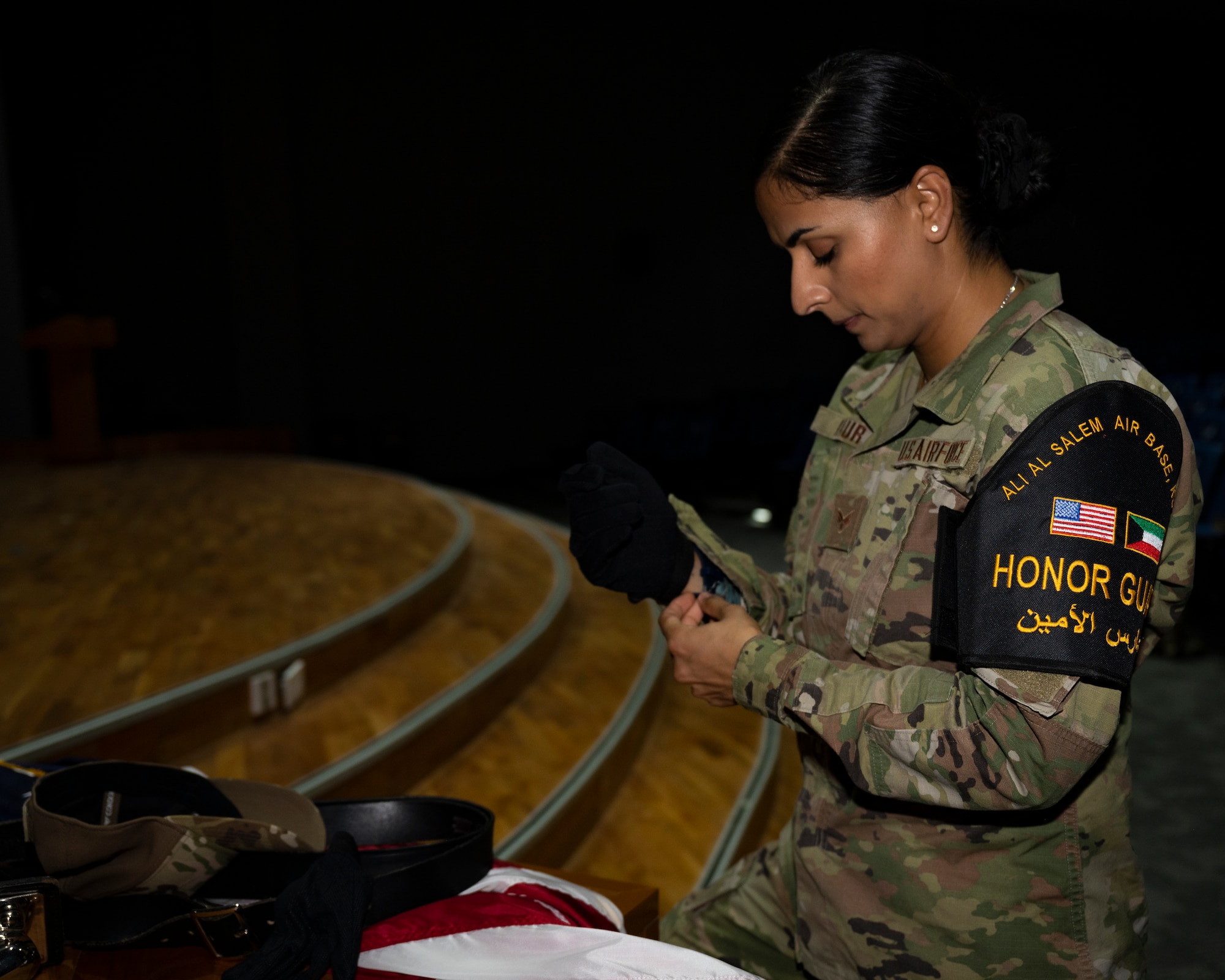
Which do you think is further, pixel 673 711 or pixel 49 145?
pixel 49 145

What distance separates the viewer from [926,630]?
85 cm

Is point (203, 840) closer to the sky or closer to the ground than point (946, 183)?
closer to the ground

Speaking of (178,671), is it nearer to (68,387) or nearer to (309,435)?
(68,387)

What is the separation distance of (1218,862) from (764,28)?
9.62m

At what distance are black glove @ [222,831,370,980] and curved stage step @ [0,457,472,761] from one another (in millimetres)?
1307

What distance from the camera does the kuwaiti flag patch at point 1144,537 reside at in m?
0.70

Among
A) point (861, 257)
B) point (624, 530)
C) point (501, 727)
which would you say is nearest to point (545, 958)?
point (624, 530)

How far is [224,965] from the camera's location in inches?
29.5

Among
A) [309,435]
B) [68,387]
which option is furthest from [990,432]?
[309,435]

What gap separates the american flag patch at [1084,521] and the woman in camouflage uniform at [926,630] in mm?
69

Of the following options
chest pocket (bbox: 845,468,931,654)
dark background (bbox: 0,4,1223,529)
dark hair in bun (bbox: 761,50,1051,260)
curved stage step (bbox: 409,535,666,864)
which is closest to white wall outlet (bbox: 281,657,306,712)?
curved stage step (bbox: 409,535,666,864)

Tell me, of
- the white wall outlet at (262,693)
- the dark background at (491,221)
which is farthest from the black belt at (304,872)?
the dark background at (491,221)

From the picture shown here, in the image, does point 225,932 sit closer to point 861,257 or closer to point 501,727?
point 861,257

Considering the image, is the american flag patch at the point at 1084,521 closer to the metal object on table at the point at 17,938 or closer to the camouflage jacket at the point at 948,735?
the camouflage jacket at the point at 948,735
